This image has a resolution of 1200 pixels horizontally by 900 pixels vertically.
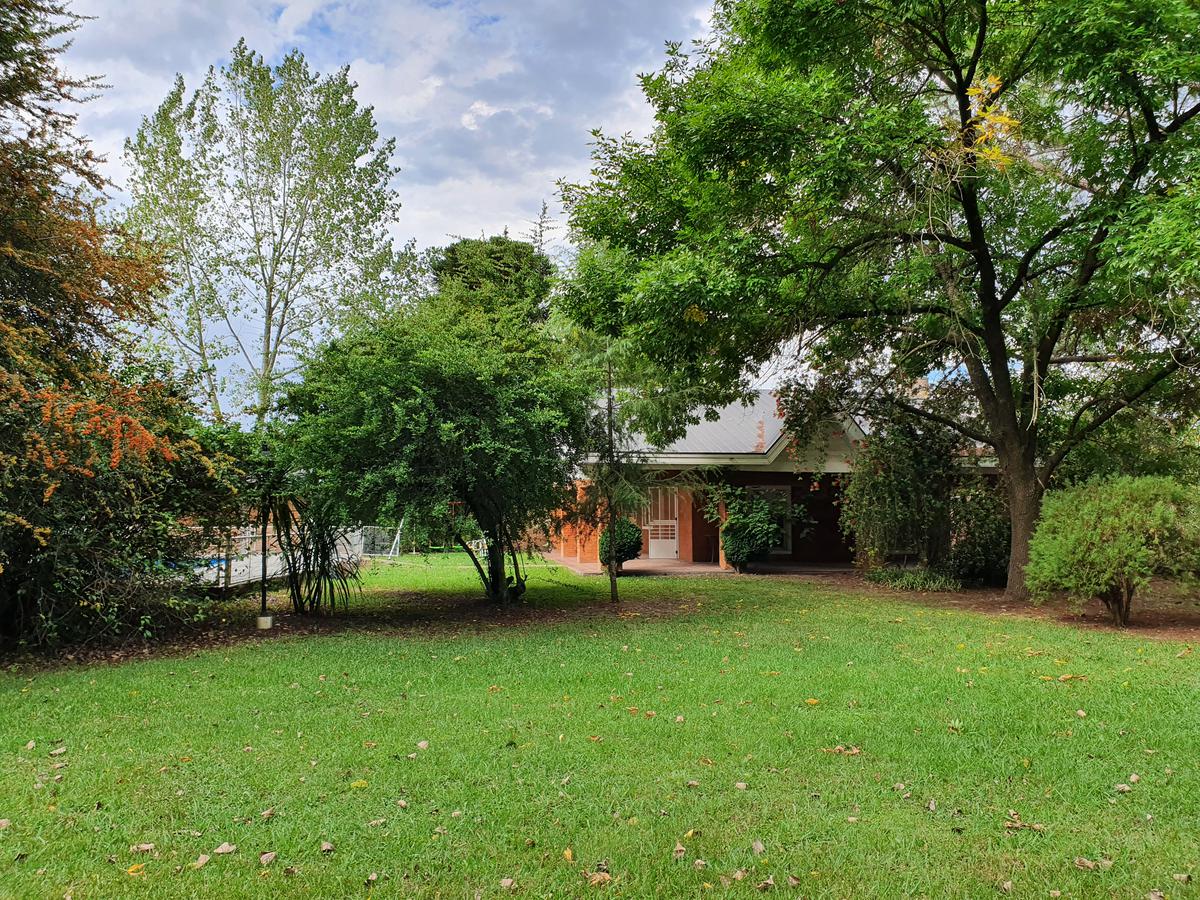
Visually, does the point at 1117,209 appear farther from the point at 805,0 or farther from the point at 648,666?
the point at 648,666

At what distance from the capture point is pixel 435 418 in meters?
9.08

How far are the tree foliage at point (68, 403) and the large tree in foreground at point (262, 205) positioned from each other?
1116 cm

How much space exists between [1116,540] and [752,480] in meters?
10.3

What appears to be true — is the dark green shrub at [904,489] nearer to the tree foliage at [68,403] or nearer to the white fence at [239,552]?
the white fence at [239,552]

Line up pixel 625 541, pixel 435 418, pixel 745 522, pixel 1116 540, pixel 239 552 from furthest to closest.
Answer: pixel 745 522, pixel 625 541, pixel 239 552, pixel 435 418, pixel 1116 540

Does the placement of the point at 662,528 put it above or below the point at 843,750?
above

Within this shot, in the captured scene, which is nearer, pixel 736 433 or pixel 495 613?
pixel 495 613

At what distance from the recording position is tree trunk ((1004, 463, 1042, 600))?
11.8 metres

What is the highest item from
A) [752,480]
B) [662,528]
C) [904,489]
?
[752,480]

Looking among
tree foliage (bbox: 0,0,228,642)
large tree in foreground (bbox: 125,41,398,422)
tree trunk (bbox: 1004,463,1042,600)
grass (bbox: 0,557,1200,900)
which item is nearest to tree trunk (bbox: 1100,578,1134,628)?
grass (bbox: 0,557,1200,900)

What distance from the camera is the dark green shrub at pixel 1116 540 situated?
344 inches

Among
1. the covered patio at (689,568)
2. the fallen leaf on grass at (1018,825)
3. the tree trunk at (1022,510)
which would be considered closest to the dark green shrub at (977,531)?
the tree trunk at (1022,510)

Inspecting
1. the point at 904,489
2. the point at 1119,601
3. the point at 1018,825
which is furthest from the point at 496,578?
the point at 1018,825

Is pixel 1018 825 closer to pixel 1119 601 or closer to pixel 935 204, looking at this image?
pixel 1119 601
